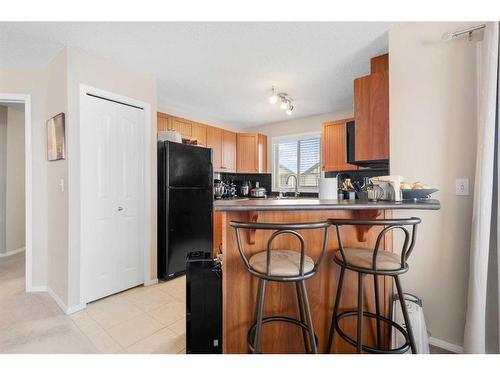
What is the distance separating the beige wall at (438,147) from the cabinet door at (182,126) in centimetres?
291

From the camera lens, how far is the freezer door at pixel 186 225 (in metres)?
2.85

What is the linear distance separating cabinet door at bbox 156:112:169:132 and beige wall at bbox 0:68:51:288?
1.26 m

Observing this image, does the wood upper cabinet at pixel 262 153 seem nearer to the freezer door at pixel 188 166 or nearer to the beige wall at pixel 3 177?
the freezer door at pixel 188 166

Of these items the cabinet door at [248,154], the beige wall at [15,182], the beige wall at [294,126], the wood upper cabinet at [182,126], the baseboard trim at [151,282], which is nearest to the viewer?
the baseboard trim at [151,282]

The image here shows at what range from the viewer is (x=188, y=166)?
304 cm

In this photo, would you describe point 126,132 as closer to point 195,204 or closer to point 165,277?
point 195,204

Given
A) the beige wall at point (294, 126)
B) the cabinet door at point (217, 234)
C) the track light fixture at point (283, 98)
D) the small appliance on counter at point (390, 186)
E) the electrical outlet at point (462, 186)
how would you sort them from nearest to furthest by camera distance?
the small appliance on counter at point (390, 186) → the electrical outlet at point (462, 186) → the track light fixture at point (283, 98) → the cabinet door at point (217, 234) → the beige wall at point (294, 126)

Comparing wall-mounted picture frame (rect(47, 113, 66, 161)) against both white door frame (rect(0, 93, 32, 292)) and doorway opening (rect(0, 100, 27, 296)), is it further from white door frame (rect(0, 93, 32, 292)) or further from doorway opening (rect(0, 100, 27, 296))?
doorway opening (rect(0, 100, 27, 296))

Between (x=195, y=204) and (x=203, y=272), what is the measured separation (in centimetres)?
175

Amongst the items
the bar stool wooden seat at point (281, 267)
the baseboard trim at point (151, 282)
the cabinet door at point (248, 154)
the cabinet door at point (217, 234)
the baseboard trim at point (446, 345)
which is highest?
the cabinet door at point (248, 154)

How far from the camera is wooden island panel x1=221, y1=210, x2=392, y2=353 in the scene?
1.38 metres

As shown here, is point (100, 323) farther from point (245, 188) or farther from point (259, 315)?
point (245, 188)

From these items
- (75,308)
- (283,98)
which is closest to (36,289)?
(75,308)

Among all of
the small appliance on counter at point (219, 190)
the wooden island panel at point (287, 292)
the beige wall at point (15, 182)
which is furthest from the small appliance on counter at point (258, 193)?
the beige wall at point (15, 182)
